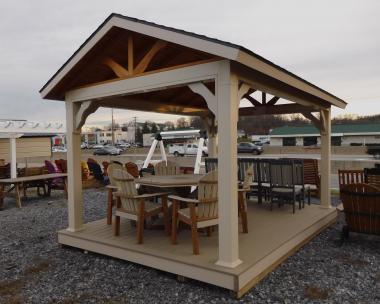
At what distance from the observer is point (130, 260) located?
13.9 ft

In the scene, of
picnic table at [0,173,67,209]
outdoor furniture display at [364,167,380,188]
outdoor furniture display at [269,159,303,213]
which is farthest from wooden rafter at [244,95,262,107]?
picnic table at [0,173,67,209]

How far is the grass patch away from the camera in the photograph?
130 inches

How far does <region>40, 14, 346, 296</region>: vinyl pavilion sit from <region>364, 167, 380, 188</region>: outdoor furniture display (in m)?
0.77

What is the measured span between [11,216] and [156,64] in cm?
544

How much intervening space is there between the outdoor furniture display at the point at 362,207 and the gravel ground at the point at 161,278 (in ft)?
1.16

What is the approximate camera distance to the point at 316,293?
3.39m

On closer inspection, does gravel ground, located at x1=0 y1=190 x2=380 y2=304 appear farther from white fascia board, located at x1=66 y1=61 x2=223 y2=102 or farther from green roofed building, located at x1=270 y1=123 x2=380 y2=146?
green roofed building, located at x1=270 y1=123 x2=380 y2=146

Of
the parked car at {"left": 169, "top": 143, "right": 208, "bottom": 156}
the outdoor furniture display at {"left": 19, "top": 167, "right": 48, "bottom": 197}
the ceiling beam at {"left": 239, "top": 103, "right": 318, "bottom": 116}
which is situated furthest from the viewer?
the parked car at {"left": 169, "top": 143, "right": 208, "bottom": 156}

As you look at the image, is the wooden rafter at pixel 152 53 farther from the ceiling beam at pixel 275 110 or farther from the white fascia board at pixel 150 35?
the ceiling beam at pixel 275 110

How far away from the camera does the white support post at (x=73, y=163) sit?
5.10 meters

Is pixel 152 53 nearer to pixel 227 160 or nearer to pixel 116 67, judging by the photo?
pixel 116 67

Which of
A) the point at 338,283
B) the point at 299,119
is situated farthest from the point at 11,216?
the point at 299,119

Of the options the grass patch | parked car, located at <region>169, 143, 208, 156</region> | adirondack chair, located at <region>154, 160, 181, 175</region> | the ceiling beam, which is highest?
the ceiling beam

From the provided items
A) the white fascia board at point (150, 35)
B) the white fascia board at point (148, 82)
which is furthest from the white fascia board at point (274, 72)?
the white fascia board at point (148, 82)
